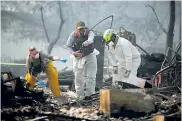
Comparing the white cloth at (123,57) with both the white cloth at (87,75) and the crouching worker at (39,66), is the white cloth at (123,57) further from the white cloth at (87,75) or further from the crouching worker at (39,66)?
the crouching worker at (39,66)

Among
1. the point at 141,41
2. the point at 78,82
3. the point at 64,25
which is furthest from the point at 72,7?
the point at 78,82

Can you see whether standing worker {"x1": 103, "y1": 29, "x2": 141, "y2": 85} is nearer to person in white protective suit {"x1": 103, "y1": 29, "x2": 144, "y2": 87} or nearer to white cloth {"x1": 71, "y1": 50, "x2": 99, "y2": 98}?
person in white protective suit {"x1": 103, "y1": 29, "x2": 144, "y2": 87}

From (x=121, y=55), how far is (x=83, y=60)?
1.30m

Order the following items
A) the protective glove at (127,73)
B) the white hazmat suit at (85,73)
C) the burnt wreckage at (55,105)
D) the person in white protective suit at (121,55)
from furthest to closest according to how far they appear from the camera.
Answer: the white hazmat suit at (85,73) → the person in white protective suit at (121,55) → the protective glove at (127,73) → the burnt wreckage at (55,105)

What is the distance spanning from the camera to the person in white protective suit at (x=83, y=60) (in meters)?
10.9

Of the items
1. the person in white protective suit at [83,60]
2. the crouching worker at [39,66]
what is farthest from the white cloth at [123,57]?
the crouching worker at [39,66]

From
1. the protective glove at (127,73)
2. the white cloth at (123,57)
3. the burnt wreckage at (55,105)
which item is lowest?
the burnt wreckage at (55,105)

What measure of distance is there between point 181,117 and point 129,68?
159 inches

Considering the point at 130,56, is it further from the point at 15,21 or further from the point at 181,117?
the point at 15,21

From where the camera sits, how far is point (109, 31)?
10117mm

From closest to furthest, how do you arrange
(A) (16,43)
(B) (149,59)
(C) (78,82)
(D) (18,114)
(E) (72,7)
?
(D) (18,114) → (C) (78,82) → (B) (149,59) → (A) (16,43) → (E) (72,7)

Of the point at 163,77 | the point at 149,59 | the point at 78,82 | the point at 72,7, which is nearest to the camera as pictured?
the point at 163,77

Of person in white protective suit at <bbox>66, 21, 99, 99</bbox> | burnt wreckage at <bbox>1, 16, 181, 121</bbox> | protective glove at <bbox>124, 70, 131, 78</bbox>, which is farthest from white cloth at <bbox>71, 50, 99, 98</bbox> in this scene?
burnt wreckage at <bbox>1, 16, 181, 121</bbox>

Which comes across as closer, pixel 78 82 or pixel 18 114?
pixel 18 114
